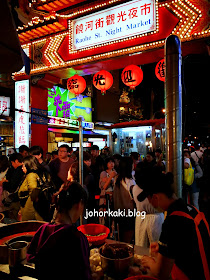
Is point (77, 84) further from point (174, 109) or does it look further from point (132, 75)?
point (174, 109)

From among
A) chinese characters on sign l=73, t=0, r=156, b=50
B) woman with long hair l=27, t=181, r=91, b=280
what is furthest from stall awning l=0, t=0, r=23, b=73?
chinese characters on sign l=73, t=0, r=156, b=50

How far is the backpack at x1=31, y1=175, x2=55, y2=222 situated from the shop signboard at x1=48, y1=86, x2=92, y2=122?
376 inches

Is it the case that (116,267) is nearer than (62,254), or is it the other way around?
(62,254)

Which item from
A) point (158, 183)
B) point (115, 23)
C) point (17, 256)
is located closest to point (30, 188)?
point (17, 256)

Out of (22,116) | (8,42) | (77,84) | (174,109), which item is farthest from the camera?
(22,116)

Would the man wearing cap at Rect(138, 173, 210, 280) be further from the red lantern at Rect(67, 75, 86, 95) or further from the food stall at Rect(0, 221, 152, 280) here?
the red lantern at Rect(67, 75, 86, 95)

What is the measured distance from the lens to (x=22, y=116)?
10117 millimetres

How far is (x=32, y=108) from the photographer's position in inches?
396

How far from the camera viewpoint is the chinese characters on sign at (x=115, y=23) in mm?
6902

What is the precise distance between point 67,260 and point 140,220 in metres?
2.18

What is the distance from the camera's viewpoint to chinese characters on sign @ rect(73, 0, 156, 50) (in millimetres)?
6902

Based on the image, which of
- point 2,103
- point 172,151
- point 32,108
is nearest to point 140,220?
point 172,151

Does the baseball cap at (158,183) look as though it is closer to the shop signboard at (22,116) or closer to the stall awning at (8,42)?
the stall awning at (8,42)

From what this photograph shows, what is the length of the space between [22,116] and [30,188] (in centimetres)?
706
